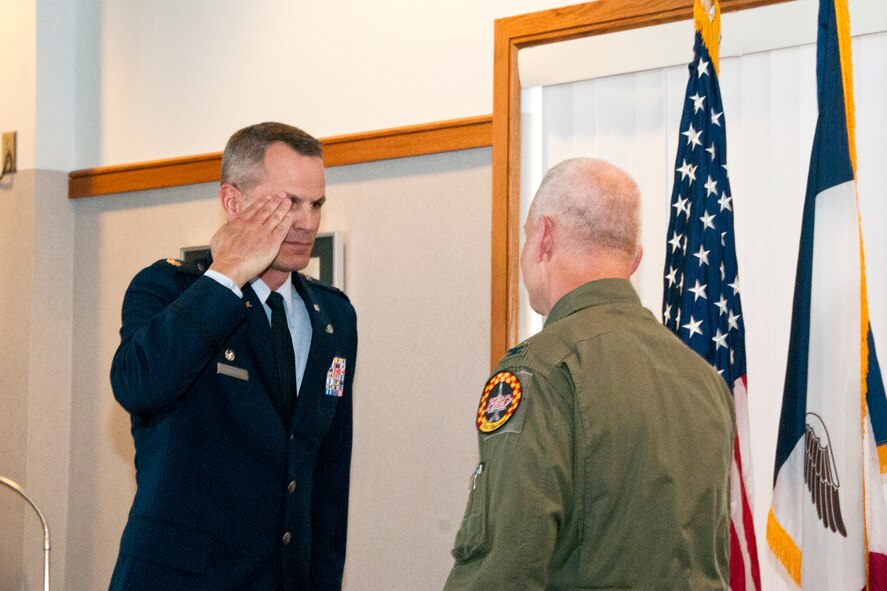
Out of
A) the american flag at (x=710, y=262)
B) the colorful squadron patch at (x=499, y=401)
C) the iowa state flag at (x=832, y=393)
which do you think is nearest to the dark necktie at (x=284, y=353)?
the colorful squadron patch at (x=499, y=401)

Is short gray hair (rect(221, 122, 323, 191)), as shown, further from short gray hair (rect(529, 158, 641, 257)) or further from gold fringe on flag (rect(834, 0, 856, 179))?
gold fringe on flag (rect(834, 0, 856, 179))

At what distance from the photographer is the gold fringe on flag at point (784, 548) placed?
2822 millimetres

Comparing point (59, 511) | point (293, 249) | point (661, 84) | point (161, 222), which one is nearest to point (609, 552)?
point (293, 249)

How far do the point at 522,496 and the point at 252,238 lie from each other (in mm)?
877

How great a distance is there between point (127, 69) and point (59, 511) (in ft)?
6.39

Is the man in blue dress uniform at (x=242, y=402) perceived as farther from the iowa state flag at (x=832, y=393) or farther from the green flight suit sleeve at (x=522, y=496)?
the iowa state flag at (x=832, y=393)

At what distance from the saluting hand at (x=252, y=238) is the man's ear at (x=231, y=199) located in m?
0.07

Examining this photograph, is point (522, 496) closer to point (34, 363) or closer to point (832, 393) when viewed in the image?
point (832, 393)

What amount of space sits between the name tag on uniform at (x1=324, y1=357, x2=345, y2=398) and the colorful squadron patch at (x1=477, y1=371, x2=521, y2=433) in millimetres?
681

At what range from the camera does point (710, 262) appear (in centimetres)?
299

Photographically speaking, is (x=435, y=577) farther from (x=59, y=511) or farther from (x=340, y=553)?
(x=59, y=511)

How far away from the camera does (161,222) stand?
4672mm

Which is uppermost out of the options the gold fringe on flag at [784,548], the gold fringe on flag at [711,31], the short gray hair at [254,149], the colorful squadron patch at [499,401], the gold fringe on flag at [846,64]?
the gold fringe on flag at [711,31]

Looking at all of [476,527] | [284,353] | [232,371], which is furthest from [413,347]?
[476,527]
